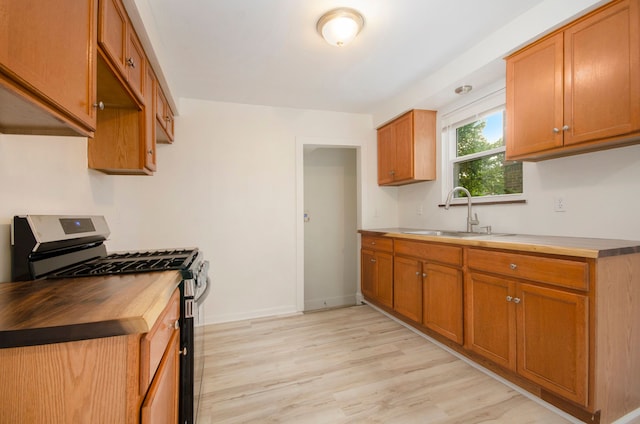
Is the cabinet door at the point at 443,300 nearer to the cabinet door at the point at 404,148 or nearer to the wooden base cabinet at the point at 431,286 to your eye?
the wooden base cabinet at the point at 431,286

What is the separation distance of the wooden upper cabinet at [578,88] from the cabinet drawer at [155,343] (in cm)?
230

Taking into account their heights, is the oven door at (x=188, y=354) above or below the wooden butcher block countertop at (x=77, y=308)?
below

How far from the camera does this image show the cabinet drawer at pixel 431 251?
2193 mm

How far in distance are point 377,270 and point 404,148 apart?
1401 millimetres

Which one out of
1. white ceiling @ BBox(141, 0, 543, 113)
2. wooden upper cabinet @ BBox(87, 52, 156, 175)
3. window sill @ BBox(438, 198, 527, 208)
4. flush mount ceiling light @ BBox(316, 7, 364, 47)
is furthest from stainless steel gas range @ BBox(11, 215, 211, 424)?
window sill @ BBox(438, 198, 527, 208)

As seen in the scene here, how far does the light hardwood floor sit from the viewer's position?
164 cm

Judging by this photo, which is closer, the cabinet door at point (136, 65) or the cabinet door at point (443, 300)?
the cabinet door at point (136, 65)

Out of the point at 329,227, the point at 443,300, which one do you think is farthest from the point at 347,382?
the point at 329,227

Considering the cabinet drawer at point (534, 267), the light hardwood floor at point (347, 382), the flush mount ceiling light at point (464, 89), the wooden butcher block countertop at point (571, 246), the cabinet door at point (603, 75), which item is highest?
the flush mount ceiling light at point (464, 89)

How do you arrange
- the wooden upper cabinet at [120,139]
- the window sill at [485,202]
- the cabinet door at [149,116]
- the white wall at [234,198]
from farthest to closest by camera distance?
1. the white wall at [234,198]
2. the window sill at [485,202]
3. the cabinet door at [149,116]
4. the wooden upper cabinet at [120,139]

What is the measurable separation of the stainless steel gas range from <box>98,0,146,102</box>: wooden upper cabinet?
2.53 ft

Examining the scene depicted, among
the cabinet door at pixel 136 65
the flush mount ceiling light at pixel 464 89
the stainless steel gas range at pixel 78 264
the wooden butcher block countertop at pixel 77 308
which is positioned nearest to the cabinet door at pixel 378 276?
the flush mount ceiling light at pixel 464 89

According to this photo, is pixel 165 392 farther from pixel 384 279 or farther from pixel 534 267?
pixel 384 279

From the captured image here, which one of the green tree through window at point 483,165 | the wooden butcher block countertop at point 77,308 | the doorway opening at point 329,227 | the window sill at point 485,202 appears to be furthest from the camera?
the doorway opening at point 329,227
